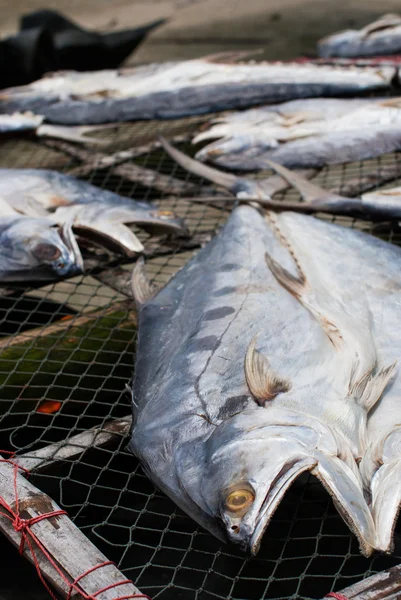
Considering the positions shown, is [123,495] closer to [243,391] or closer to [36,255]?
[243,391]

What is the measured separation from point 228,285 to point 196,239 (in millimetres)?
1151

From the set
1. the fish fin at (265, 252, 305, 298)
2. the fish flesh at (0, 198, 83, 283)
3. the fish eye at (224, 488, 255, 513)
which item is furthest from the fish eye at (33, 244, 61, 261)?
the fish eye at (224, 488, 255, 513)

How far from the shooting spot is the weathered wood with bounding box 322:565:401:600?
2055 mm

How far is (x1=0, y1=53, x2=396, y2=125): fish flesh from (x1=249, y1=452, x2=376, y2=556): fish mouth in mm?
4187

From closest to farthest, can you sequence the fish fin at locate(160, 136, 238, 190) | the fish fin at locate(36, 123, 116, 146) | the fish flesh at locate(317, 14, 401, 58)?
the fish fin at locate(160, 136, 238, 190), the fish fin at locate(36, 123, 116, 146), the fish flesh at locate(317, 14, 401, 58)

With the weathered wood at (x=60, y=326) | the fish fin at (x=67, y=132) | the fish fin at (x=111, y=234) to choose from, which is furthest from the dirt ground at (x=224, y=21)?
the weathered wood at (x=60, y=326)

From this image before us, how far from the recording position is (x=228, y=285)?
3.18 m

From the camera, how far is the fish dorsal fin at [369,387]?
251 cm

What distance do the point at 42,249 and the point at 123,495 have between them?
52.9 inches

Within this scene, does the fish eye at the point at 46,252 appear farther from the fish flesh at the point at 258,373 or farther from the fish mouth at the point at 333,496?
the fish mouth at the point at 333,496

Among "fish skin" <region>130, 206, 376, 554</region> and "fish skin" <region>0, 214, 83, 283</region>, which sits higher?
"fish skin" <region>130, 206, 376, 554</region>

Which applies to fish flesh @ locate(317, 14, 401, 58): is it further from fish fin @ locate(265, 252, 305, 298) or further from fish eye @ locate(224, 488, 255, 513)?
fish eye @ locate(224, 488, 255, 513)

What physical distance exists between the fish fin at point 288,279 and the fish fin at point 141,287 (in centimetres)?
57

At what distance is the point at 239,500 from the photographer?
2.11 m
